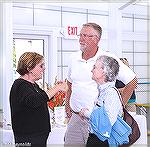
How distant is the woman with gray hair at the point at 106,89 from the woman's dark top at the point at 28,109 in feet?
0.83

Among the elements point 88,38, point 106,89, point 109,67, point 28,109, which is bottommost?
point 28,109

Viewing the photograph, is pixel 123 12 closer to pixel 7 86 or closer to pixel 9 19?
pixel 9 19

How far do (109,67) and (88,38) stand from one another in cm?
23

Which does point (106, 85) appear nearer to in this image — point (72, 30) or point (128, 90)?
point (128, 90)

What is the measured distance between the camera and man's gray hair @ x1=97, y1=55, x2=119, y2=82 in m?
1.53

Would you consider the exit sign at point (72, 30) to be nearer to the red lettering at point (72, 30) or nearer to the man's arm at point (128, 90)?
the red lettering at point (72, 30)

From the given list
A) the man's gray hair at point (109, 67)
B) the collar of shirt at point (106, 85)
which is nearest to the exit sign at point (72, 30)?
the man's gray hair at point (109, 67)

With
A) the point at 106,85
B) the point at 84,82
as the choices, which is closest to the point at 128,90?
→ the point at 106,85

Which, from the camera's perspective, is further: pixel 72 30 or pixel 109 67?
pixel 72 30

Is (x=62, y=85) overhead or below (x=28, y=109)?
overhead

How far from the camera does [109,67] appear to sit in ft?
5.05

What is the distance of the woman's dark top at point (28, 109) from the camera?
4.74 feet

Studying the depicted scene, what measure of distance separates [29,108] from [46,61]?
341 mm

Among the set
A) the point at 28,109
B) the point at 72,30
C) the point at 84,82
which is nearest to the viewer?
the point at 28,109
